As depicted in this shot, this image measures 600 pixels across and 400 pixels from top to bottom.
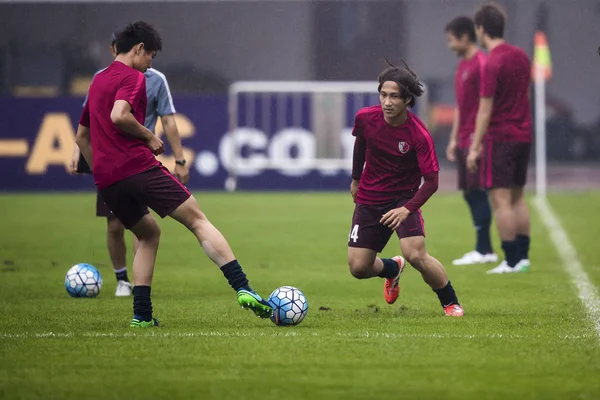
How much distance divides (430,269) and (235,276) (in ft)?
4.59

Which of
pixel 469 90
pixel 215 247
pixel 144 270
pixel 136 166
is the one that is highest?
pixel 469 90

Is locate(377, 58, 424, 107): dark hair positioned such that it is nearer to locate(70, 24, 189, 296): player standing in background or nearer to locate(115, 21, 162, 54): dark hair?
locate(115, 21, 162, 54): dark hair

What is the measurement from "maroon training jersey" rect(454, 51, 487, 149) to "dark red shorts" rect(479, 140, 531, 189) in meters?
0.79

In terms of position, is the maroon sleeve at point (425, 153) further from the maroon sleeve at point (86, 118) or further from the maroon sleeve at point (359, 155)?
the maroon sleeve at point (86, 118)

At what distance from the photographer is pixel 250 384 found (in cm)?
610

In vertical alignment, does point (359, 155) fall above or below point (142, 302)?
above

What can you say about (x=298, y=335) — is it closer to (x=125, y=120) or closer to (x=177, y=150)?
(x=125, y=120)

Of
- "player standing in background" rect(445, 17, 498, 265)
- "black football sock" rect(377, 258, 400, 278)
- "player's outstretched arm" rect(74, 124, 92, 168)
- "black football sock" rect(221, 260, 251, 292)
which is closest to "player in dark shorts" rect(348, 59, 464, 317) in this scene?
"black football sock" rect(377, 258, 400, 278)

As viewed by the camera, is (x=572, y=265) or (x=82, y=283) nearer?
(x=82, y=283)

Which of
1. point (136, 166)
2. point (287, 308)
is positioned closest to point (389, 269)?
point (287, 308)

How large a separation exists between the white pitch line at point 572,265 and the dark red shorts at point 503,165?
990 millimetres

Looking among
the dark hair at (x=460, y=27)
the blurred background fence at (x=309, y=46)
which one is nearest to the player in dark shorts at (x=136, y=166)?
the dark hair at (x=460, y=27)

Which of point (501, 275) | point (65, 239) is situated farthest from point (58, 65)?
point (501, 275)

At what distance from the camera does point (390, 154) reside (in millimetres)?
8484
